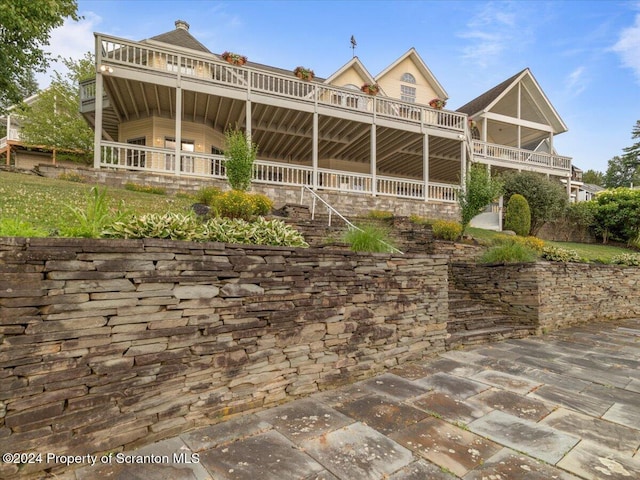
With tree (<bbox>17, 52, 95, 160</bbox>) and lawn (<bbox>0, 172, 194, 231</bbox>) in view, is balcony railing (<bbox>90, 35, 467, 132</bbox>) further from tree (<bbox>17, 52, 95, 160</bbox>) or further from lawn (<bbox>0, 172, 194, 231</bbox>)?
tree (<bbox>17, 52, 95, 160</bbox>)

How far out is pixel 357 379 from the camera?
4191 mm

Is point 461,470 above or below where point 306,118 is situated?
below

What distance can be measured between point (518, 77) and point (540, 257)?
16.8 m

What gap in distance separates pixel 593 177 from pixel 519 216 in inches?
2097

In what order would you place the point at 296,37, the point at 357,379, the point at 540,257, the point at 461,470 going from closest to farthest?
the point at 461,470
the point at 357,379
the point at 540,257
the point at 296,37

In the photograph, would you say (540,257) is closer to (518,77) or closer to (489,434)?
(489,434)

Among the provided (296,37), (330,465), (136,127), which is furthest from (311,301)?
(136,127)

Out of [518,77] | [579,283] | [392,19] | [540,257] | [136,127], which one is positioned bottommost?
[579,283]

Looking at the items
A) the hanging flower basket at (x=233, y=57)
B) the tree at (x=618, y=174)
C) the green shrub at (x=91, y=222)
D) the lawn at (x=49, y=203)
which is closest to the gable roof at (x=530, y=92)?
the hanging flower basket at (x=233, y=57)

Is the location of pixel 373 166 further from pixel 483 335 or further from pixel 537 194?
pixel 483 335

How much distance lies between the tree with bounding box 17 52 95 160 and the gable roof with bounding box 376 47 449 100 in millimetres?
18284

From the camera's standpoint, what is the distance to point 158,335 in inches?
109

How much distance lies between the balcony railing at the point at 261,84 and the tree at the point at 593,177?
52233 millimetres

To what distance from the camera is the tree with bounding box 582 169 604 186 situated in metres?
51.5
